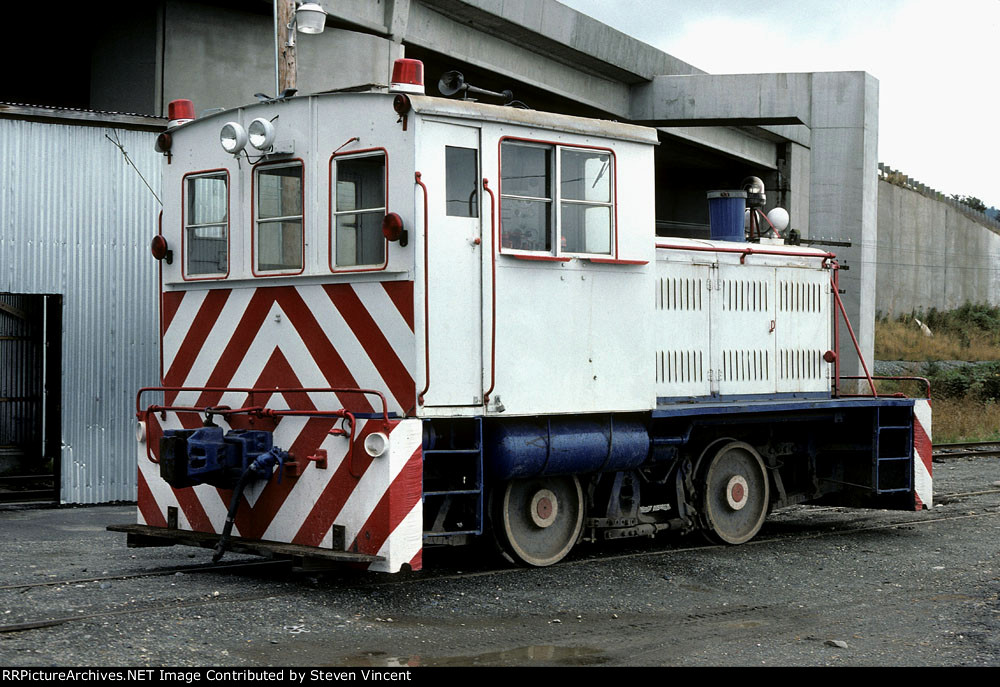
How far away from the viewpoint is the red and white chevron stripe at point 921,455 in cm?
1160

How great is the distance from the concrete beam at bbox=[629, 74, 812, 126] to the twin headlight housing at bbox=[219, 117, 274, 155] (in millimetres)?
19749

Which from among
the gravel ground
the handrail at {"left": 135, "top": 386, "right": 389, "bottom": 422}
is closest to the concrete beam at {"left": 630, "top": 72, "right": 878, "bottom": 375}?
the gravel ground

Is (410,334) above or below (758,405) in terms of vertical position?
above

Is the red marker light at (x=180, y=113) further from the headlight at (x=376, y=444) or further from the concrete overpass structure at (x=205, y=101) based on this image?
the concrete overpass structure at (x=205, y=101)

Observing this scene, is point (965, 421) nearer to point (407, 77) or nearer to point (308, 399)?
point (308, 399)

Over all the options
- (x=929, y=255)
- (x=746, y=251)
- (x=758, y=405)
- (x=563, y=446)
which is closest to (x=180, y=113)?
(x=563, y=446)

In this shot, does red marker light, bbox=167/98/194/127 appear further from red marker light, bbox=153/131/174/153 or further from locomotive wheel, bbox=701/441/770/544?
locomotive wheel, bbox=701/441/770/544

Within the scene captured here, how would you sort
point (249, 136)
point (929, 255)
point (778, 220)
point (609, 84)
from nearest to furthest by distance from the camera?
point (249, 136) < point (778, 220) < point (609, 84) < point (929, 255)

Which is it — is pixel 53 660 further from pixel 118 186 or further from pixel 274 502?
pixel 118 186

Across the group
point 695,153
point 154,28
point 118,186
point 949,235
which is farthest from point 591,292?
point 949,235

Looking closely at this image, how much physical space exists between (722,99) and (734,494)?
18032mm

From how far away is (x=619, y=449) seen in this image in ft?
30.3

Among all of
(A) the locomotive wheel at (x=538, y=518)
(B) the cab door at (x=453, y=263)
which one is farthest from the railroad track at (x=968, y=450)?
(B) the cab door at (x=453, y=263)

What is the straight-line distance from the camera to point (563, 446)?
877 cm
